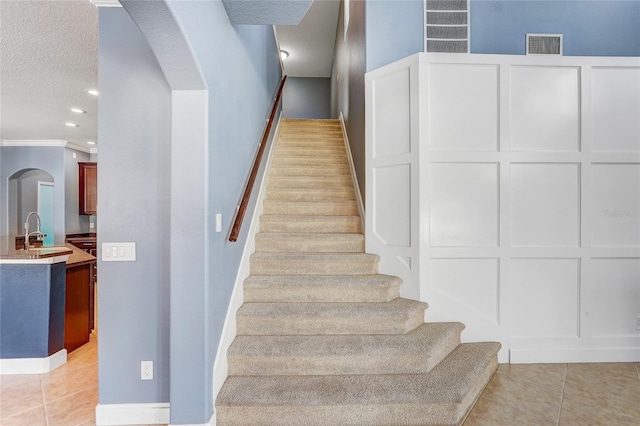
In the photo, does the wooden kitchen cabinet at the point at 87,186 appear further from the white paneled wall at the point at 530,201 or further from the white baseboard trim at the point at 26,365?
the white paneled wall at the point at 530,201

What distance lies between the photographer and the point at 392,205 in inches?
116

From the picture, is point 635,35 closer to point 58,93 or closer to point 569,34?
point 569,34

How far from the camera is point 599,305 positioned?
278 centimetres

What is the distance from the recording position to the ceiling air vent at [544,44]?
120 inches

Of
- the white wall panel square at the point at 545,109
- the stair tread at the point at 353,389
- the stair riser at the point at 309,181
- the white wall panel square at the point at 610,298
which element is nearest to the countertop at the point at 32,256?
the stair tread at the point at 353,389

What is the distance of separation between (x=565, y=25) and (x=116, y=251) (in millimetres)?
4265

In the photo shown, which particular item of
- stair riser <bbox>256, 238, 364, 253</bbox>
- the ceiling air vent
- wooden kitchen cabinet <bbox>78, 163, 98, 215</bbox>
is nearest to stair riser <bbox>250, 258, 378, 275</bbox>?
stair riser <bbox>256, 238, 364, 253</bbox>

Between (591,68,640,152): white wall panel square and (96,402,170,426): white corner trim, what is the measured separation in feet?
12.9

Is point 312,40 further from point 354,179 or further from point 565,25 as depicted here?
point 565,25

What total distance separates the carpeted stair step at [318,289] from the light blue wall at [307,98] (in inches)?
273

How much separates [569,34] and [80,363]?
546 centimetres

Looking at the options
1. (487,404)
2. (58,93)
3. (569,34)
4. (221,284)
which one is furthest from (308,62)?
(487,404)

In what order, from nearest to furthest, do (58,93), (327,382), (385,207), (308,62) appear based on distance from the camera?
(327,382) < (385,207) < (58,93) < (308,62)

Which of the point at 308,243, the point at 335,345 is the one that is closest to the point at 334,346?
the point at 335,345
